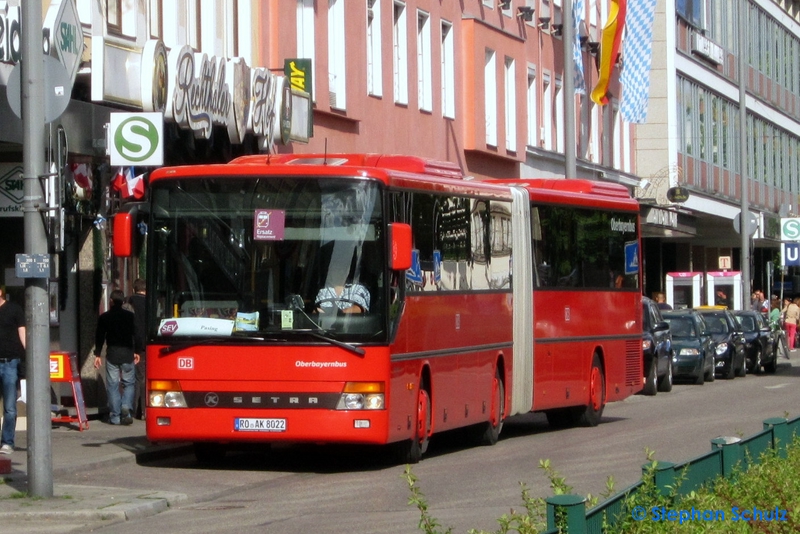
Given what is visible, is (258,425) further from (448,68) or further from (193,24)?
(448,68)

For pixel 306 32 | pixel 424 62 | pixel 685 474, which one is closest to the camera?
pixel 685 474

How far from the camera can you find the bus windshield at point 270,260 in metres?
15.7

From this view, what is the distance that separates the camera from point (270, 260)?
15852 millimetres

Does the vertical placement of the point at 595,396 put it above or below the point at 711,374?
above

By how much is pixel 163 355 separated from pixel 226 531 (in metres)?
4.37

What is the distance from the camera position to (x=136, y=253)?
79.8 ft

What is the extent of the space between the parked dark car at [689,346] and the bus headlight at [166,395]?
20.4 metres

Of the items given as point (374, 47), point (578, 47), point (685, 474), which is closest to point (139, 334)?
point (374, 47)

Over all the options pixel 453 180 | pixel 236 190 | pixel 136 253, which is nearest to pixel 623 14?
pixel 136 253

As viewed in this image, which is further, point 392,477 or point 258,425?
point 258,425

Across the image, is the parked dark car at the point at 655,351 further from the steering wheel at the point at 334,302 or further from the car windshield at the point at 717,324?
the steering wheel at the point at 334,302

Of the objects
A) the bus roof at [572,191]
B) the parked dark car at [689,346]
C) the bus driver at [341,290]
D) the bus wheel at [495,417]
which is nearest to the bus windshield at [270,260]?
the bus driver at [341,290]

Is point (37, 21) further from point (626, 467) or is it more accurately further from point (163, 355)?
point (626, 467)

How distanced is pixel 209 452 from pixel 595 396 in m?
6.98
